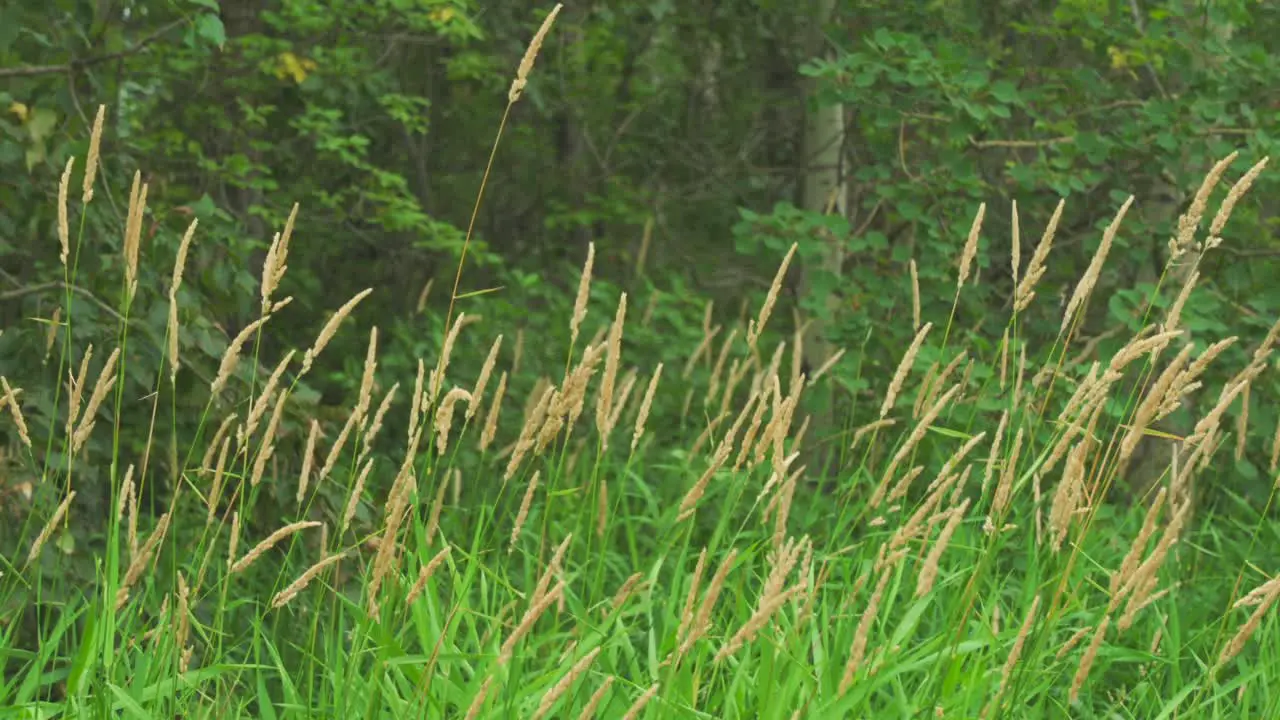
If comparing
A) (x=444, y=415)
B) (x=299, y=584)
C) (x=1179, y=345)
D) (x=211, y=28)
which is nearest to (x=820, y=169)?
(x=1179, y=345)

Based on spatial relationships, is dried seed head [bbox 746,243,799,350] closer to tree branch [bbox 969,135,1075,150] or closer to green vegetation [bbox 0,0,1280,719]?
green vegetation [bbox 0,0,1280,719]

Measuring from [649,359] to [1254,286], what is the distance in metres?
3.10

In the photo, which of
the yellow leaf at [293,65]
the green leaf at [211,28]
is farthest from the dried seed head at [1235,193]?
the yellow leaf at [293,65]

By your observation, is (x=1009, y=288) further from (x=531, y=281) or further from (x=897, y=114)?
(x=531, y=281)

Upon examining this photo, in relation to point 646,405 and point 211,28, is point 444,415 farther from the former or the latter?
point 211,28

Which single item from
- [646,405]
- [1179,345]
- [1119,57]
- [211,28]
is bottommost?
[1179,345]

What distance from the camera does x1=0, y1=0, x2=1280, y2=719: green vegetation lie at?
8.30ft

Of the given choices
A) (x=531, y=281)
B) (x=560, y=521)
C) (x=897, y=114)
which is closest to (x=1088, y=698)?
(x=560, y=521)

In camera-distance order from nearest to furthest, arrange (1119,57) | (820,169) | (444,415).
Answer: (444,415) → (1119,57) → (820,169)

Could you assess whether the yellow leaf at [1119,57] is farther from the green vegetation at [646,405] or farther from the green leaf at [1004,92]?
the green leaf at [1004,92]

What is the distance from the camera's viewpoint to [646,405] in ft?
8.40

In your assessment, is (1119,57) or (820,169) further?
(820,169)

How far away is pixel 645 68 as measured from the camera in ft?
33.6

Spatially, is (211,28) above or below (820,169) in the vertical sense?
above
